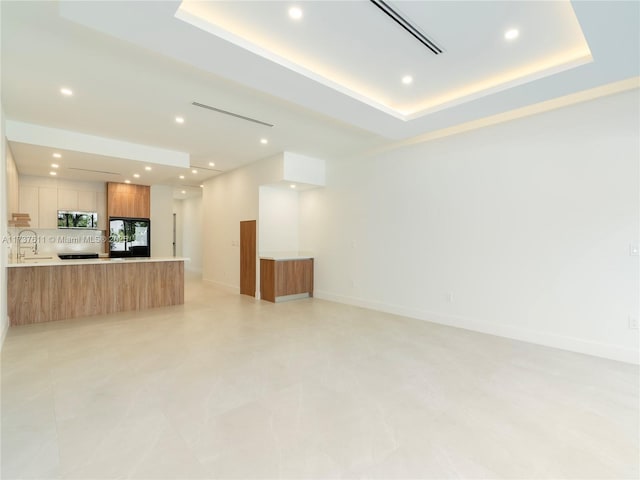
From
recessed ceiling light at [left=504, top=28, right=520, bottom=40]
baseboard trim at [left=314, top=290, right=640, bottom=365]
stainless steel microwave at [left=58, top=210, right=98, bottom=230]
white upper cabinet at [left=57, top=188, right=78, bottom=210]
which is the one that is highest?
recessed ceiling light at [left=504, top=28, right=520, bottom=40]

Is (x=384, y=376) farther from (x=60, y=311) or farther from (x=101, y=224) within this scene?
(x=101, y=224)

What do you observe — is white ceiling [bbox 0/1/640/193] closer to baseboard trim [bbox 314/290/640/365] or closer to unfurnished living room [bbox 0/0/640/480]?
unfurnished living room [bbox 0/0/640/480]

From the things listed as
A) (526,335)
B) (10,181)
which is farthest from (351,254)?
(10,181)

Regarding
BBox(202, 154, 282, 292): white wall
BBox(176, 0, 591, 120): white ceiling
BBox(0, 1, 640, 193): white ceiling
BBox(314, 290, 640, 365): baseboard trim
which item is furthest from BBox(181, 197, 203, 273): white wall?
BBox(176, 0, 591, 120): white ceiling

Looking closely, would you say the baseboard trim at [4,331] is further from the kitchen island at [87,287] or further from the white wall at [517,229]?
the white wall at [517,229]

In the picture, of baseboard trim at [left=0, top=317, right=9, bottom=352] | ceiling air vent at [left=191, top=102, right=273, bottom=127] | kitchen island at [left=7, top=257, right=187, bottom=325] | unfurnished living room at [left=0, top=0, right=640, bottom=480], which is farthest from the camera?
kitchen island at [left=7, top=257, right=187, bottom=325]

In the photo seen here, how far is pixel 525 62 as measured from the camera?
3205 millimetres

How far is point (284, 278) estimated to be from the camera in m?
6.82

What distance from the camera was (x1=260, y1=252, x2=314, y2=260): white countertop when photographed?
6730 mm

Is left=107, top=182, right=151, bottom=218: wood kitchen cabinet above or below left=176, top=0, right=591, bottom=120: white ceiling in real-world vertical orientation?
below

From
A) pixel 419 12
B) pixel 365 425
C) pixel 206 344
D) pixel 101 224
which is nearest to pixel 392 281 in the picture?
pixel 206 344

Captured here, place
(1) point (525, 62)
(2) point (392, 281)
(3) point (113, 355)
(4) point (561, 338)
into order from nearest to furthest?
1. (1) point (525, 62)
2. (3) point (113, 355)
3. (4) point (561, 338)
4. (2) point (392, 281)

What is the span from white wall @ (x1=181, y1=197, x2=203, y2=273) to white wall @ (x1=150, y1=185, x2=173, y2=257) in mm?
3463

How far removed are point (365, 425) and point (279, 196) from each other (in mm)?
5854
